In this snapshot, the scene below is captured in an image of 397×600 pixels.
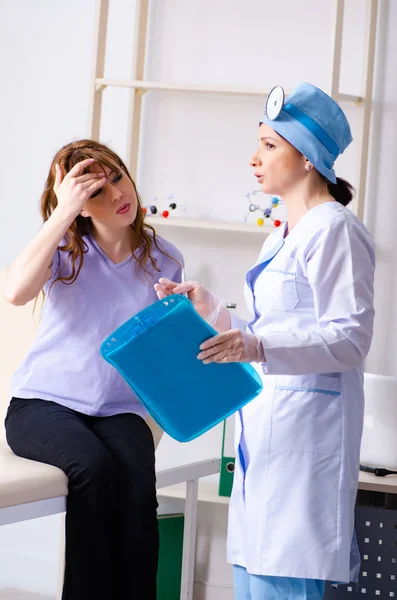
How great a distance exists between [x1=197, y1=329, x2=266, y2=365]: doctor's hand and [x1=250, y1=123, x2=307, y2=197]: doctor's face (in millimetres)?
343

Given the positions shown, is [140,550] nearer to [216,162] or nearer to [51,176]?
[51,176]

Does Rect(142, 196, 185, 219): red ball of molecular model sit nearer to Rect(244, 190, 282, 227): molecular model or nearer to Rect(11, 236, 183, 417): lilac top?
Rect(244, 190, 282, 227): molecular model

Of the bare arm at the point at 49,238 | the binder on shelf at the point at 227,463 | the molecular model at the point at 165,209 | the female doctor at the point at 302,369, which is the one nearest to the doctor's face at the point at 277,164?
the female doctor at the point at 302,369

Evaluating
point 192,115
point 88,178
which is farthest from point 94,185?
point 192,115

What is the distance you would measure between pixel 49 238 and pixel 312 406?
25.4 inches

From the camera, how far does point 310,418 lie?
145 cm

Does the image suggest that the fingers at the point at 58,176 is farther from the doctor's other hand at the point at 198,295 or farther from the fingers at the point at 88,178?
the doctor's other hand at the point at 198,295

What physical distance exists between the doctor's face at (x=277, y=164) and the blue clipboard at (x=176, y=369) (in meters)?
0.34

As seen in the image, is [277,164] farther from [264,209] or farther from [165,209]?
[165,209]

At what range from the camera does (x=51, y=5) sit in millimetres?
2768

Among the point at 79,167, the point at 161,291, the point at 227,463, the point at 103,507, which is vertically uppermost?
the point at 79,167

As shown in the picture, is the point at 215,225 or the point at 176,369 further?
the point at 215,225

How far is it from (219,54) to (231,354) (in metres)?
1.52

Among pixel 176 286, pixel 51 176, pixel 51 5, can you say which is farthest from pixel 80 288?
pixel 51 5
